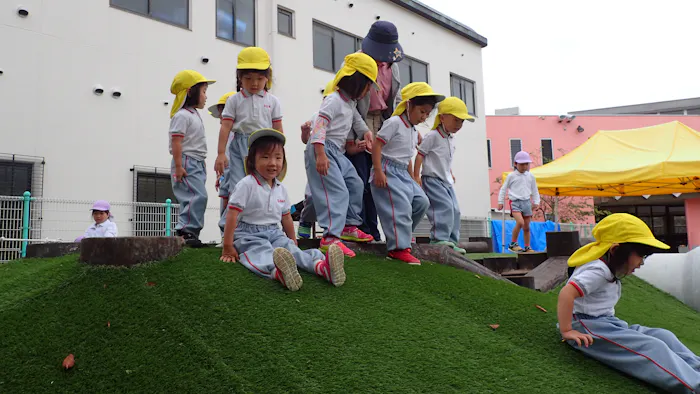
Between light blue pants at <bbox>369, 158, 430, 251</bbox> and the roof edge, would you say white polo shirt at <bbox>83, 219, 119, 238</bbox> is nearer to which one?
light blue pants at <bbox>369, 158, 430, 251</bbox>

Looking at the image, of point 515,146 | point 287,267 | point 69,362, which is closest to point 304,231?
point 287,267

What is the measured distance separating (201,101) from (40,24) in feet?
21.8

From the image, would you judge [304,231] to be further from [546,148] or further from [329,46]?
[546,148]

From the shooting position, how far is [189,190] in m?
5.10

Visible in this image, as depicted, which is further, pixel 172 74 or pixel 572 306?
pixel 172 74

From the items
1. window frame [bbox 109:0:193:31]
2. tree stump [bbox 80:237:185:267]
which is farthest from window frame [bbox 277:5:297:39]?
tree stump [bbox 80:237:185:267]

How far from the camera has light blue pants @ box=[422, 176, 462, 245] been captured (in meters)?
5.75

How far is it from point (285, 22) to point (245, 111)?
1016cm

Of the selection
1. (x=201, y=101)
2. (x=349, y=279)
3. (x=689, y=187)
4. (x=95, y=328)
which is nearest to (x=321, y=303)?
(x=349, y=279)

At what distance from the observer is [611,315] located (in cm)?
355

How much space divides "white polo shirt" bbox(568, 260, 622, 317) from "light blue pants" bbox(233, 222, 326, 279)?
1683 millimetres

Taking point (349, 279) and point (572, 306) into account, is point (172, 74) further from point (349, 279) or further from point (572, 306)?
point (572, 306)

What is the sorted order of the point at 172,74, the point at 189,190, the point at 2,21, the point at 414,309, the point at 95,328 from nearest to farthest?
1. the point at 95,328
2. the point at 414,309
3. the point at 189,190
4. the point at 2,21
5. the point at 172,74

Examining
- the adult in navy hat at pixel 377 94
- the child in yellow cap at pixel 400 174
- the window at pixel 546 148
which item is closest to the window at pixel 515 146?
the window at pixel 546 148
